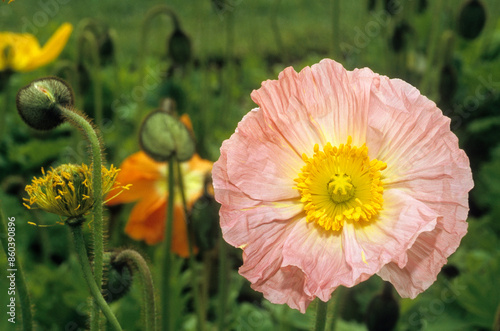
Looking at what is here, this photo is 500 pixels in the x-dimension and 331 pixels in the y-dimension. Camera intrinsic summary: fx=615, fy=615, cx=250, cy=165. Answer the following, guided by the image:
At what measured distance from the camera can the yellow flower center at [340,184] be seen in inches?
27.0

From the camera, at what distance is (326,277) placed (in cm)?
62

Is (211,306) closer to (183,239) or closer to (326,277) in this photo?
(183,239)

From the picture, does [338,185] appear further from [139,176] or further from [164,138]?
[139,176]

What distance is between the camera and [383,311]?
3.22 ft

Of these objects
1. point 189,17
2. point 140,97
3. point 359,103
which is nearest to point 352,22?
point 189,17

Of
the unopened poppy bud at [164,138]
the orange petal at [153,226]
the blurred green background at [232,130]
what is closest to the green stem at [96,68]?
the blurred green background at [232,130]

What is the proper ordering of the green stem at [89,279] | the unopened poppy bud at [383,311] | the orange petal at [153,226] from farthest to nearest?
the orange petal at [153,226] < the unopened poppy bud at [383,311] < the green stem at [89,279]

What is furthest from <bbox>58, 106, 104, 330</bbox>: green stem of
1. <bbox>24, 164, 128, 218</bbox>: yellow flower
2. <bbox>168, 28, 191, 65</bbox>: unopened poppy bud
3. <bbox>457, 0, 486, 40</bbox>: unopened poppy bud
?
<bbox>457, 0, 486, 40</bbox>: unopened poppy bud

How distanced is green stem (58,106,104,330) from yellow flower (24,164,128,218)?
0.01 meters

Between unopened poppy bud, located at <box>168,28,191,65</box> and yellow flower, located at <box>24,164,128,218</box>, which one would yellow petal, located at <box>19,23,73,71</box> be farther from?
yellow flower, located at <box>24,164,128,218</box>

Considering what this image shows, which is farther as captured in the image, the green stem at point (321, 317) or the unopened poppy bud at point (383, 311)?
the unopened poppy bud at point (383, 311)

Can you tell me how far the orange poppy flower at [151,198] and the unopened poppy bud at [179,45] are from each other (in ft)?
1.09

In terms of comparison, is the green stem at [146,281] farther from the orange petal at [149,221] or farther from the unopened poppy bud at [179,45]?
the unopened poppy bud at [179,45]

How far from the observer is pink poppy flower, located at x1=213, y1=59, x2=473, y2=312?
2.06ft
